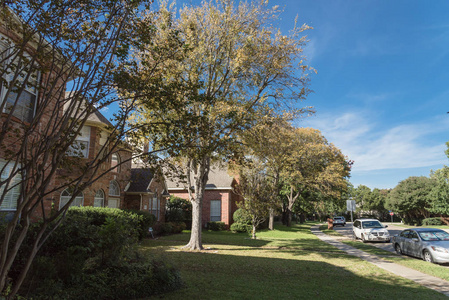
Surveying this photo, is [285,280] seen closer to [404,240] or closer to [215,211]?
[404,240]

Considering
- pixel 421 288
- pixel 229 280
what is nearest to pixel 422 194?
pixel 421 288

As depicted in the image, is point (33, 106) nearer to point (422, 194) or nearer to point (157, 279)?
point (157, 279)

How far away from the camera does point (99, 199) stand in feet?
54.6

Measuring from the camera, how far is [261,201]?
18.7 metres

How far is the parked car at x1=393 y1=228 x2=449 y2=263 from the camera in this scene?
1139 cm

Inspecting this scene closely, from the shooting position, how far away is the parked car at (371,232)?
63.2ft

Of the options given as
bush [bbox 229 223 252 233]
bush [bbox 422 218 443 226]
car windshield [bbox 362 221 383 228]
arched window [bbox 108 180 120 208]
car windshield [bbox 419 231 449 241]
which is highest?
Answer: arched window [bbox 108 180 120 208]

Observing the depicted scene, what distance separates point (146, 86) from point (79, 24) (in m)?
1.59

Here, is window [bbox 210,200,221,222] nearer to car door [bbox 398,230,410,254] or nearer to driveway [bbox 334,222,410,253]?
driveway [bbox 334,222,410,253]

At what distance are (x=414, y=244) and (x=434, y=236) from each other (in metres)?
0.89

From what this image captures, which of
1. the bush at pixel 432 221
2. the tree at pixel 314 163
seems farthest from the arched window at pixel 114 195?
the bush at pixel 432 221

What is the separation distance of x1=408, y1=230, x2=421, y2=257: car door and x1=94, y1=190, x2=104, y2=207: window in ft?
54.1

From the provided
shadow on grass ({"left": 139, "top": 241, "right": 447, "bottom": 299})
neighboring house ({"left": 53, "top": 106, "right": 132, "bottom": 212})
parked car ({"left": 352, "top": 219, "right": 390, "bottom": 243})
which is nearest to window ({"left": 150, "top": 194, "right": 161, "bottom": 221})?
neighboring house ({"left": 53, "top": 106, "right": 132, "bottom": 212})

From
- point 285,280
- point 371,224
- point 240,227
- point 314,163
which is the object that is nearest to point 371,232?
point 371,224
